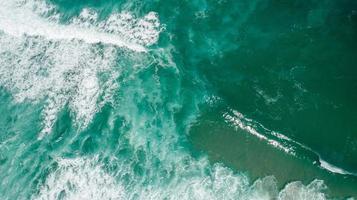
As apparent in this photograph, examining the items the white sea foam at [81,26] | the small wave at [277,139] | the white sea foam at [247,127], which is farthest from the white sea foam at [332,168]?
the white sea foam at [81,26]

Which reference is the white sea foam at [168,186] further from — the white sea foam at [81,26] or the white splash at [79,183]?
the white sea foam at [81,26]

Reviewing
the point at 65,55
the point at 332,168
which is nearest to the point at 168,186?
the point at 332,168

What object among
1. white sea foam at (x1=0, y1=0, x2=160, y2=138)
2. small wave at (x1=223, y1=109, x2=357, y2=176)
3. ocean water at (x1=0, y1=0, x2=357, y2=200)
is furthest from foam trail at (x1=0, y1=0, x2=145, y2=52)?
small wave at (x1=223, y1=109, x2=357, y2=176)

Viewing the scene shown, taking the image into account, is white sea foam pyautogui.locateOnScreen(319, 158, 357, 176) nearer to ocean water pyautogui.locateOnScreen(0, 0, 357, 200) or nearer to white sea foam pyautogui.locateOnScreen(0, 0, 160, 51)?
ocean water pyautogui.locateOnScreen(0, 0, 357, 200)

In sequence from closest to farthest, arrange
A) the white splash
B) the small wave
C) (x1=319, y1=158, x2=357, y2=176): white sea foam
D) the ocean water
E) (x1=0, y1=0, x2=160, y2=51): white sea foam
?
(x1=319, y1=158, x2=357, y2=176): white sea foam
the small wave
the ocean water
the white splash
(x1=0, y1=0, x2=160, y2=51): white sea foam

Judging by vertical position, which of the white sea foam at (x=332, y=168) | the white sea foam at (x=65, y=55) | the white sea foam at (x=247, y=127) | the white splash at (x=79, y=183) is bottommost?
the white splash at (x=79, y=183)

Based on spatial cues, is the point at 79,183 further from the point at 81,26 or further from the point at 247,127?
the point at 81,26
